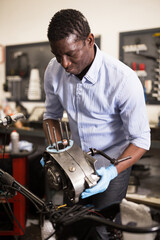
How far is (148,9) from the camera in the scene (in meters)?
2.36

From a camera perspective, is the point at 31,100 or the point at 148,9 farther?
the point at 31,100

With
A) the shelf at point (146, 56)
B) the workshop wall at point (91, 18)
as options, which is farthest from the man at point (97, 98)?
the workshop wall at point (91, 18)

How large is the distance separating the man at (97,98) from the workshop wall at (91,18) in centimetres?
143

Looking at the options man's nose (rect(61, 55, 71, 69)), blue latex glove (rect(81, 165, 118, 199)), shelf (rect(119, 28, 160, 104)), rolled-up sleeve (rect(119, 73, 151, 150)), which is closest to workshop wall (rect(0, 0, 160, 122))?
shelf (rect(119, 28, 160, 104))

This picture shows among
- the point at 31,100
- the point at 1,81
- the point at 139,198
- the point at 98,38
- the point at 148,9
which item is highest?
the point at 148,9

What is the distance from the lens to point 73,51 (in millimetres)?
918

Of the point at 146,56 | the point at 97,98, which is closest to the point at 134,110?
the point at 97,98

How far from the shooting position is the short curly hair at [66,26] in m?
0.89

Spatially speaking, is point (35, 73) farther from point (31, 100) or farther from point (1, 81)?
point (1, 81)

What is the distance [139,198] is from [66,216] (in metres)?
1.69

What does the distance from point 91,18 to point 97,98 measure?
1832 mm

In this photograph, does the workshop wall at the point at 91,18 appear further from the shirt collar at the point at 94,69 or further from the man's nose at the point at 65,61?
the man's nose at the point at 65,61

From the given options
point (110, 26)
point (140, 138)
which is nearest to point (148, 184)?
point (140, 138)

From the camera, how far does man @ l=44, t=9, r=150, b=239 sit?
0.92m
